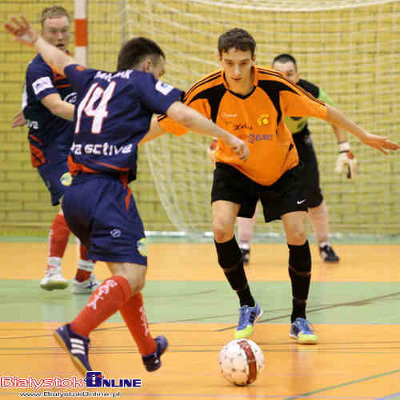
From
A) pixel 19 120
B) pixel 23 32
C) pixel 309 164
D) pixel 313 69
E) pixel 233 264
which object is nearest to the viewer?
pixel 23 32

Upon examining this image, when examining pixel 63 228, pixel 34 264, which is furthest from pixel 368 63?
pixel 63 228

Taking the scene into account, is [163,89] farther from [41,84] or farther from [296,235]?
[41,84]

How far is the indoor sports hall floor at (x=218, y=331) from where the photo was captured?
355 centimetres

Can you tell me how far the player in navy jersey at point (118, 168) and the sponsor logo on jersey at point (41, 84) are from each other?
212cm

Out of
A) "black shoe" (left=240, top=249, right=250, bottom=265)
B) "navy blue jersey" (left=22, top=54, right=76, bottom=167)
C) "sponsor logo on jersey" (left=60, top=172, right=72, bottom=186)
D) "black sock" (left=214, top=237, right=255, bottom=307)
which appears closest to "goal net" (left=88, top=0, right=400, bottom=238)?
"black shoe" (left=240, top=249, right=250, bottom=265)

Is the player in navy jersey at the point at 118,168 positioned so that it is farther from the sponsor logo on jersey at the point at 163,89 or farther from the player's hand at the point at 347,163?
the player's hand at the point at 347,163

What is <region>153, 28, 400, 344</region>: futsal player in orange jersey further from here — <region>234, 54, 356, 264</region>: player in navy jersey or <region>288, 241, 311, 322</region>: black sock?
<region>234, 54, 356, 264</region>: player in navy jersey

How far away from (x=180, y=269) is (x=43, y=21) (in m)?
2.98

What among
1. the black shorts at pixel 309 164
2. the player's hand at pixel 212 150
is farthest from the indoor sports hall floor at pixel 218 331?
the player's hand at pixel 212 150

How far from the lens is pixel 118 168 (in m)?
3.53

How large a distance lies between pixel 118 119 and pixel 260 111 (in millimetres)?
1242

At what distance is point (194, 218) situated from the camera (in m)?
10.9

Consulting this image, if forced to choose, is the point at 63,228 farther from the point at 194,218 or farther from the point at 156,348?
the point at 194,218

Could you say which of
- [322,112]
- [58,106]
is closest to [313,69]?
[58,106]
